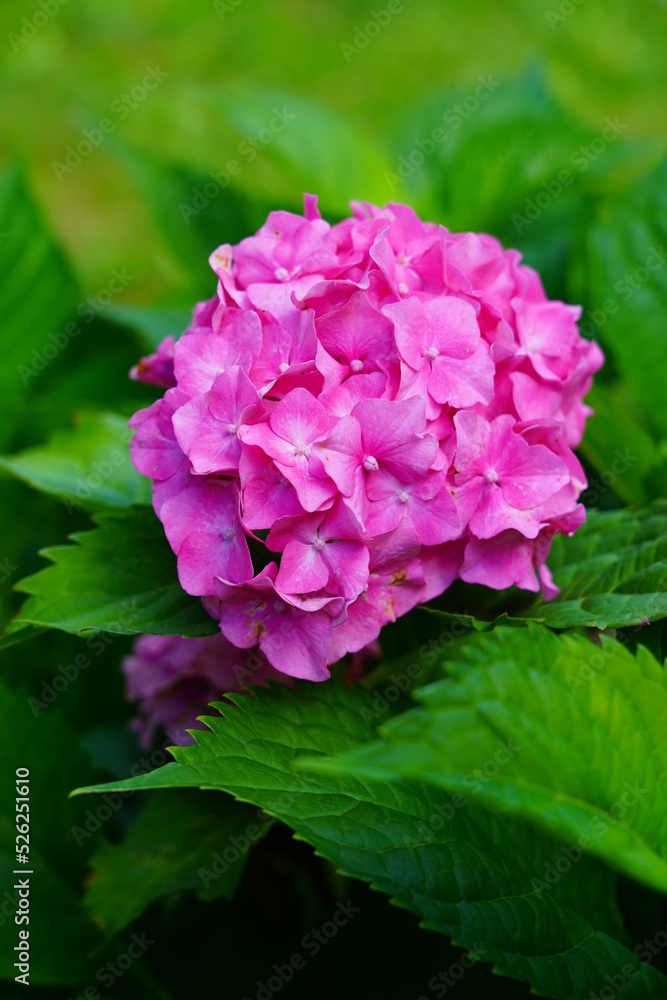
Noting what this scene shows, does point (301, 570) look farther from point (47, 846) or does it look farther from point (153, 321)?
point (153, 321)

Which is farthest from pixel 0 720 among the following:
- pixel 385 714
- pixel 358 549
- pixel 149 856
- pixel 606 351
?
pixel 606 351

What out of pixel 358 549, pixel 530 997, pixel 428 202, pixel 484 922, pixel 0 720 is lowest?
pixel 0 720

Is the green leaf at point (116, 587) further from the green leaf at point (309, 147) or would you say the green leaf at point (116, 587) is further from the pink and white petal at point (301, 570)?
the green leaf at point (309, 147)

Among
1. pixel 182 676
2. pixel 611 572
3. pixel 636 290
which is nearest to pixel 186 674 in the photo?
pixel 182 676

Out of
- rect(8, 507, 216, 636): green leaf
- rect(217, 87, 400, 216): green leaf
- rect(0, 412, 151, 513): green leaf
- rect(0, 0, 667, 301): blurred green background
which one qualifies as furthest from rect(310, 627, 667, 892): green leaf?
rect(0, 0, 667, 301): blurred green background

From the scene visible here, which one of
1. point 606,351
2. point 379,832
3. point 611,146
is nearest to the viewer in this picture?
point 379,832

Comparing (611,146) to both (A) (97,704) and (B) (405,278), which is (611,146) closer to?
(B) (405,278)
